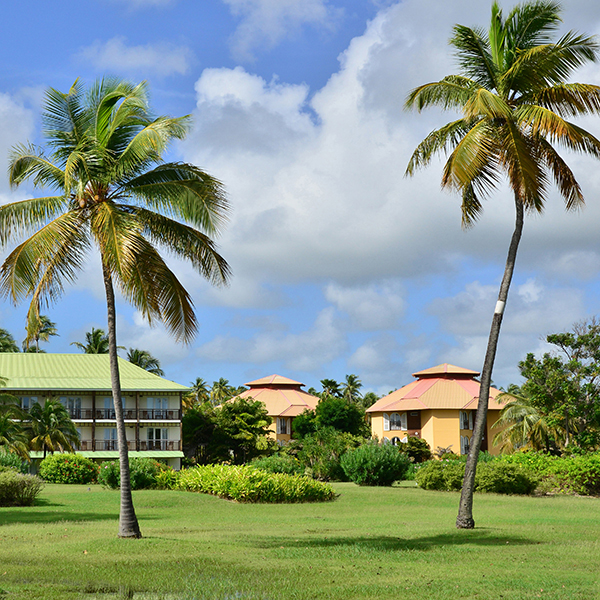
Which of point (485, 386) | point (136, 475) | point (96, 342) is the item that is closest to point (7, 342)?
point (96, 342)

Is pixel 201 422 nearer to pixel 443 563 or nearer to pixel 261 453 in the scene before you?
pixel 261 453

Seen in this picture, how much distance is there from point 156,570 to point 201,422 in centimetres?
4559

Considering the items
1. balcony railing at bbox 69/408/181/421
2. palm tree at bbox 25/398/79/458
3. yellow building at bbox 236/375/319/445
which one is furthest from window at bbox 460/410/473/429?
palm tree at bbox 25/398/79/458

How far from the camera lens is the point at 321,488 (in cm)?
2573

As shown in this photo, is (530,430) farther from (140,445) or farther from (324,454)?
(140,445)

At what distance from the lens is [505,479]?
2814 centimetres

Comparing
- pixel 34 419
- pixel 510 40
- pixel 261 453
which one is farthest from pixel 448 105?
pixel 261 453

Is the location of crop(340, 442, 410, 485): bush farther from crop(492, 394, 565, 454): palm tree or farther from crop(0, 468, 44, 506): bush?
crop(0, 468, 44, 506): bush

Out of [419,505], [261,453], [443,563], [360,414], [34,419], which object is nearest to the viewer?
[443,563]

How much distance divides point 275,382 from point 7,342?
2728 cm

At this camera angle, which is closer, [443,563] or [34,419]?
[443,563]

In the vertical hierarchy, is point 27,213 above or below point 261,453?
above

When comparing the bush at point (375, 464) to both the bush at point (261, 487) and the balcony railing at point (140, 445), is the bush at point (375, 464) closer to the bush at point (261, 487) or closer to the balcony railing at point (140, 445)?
the bush at point (261, 487)

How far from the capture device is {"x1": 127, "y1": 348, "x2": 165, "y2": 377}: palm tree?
71.2m
